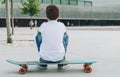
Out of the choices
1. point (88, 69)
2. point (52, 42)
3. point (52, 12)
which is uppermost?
point (52, 12)

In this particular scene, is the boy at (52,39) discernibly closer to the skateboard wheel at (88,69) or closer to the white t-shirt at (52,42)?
the white t-shirt at (52,42)

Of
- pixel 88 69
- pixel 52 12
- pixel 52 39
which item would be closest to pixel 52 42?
pixel 52 39

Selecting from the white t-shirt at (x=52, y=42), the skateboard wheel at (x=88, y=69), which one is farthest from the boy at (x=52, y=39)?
the skateboard wheel at (x=88, y=69)

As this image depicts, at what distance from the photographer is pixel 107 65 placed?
11.1m

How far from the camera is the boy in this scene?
31.3 feet

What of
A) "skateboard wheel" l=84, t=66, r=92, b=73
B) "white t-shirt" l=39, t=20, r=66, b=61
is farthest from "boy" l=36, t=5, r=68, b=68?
"skateboard wheel" l=84, t=66, r=92, b=73

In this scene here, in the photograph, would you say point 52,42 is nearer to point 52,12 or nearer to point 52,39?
point 52,39

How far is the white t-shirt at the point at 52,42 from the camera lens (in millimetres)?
9523

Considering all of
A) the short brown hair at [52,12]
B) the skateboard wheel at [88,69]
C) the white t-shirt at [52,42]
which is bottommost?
the skateboard wheel at [88,69]

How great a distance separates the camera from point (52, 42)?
9.59m

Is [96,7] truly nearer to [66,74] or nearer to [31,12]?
[31,12]

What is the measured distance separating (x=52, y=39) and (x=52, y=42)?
7 cm

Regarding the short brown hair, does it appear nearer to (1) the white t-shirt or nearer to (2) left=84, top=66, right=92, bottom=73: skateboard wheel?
(1) the white t-shirt

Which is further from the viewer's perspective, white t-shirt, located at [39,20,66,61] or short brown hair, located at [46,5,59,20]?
short brown hair, located at [46,5,59,20]
